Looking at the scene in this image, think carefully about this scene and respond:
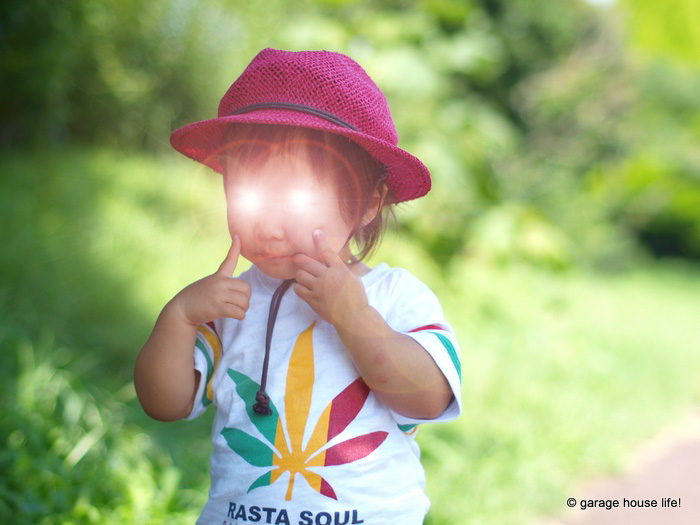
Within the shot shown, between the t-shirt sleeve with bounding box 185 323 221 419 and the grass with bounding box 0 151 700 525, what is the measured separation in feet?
3.17

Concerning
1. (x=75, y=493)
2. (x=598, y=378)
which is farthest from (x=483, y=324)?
(x=75, y=493)

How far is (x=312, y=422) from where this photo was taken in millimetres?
1154

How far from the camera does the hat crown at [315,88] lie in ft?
3.66

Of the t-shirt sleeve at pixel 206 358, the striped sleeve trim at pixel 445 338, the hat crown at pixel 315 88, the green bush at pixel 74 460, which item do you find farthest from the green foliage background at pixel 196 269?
the hat crown at pixel 315 88

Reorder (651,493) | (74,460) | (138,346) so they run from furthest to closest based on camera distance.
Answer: (138,346)
(651,493)
(74,460)

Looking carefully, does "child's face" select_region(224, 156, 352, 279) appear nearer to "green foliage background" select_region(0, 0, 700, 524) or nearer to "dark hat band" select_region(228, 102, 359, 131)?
"dark hat band" select_region(228, 102, 359, 131)

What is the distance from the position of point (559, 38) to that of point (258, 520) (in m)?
8.91

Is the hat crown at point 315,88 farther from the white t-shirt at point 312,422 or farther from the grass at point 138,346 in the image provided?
the grass at point 138,346

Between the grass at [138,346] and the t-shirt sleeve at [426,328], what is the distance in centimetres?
107

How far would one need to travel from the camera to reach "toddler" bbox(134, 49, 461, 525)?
1.11 meters

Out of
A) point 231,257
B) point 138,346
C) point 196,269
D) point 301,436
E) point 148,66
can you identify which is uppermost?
point 148,66

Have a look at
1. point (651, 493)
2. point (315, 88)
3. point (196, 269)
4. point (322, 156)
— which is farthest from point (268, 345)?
point (196, 269)

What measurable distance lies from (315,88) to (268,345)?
1.41ft

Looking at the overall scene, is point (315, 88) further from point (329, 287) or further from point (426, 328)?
Answer: point (426, 328)
